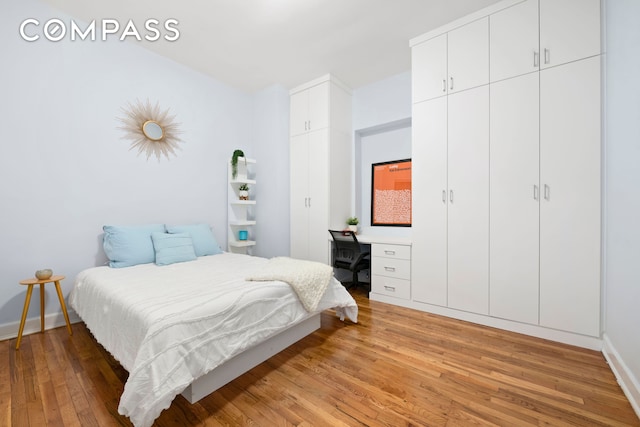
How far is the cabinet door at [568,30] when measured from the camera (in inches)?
81.8

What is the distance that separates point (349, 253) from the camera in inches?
139

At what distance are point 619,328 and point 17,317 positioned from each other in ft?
15.3

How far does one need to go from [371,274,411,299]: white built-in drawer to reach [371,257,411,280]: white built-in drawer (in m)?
0.05

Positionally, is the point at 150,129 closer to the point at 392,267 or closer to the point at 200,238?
the point at 200,238

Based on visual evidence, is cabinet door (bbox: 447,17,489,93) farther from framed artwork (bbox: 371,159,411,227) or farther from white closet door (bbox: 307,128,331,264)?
white closet door (bbox: 307,128,331,264)

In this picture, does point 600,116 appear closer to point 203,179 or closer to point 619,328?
point 619,328

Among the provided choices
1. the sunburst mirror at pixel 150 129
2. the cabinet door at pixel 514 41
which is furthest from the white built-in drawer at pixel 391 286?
the sunburst mirror at pixel 150 129

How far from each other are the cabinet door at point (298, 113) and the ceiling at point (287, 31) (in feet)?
0.96

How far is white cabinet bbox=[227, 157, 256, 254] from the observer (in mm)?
3861

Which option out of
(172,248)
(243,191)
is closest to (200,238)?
(172,248)

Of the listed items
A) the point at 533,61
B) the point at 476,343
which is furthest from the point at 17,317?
the point at 533,61

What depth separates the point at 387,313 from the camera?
9.38 feet

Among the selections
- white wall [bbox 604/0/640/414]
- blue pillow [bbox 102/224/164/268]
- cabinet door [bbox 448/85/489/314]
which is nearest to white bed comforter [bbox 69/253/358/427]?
blue pillow [bbox 102/224/164/268]

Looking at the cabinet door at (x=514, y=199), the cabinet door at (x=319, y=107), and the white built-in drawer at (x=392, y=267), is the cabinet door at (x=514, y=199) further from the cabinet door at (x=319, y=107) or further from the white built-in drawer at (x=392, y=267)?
the cabinet door at (x=319, y=107)
